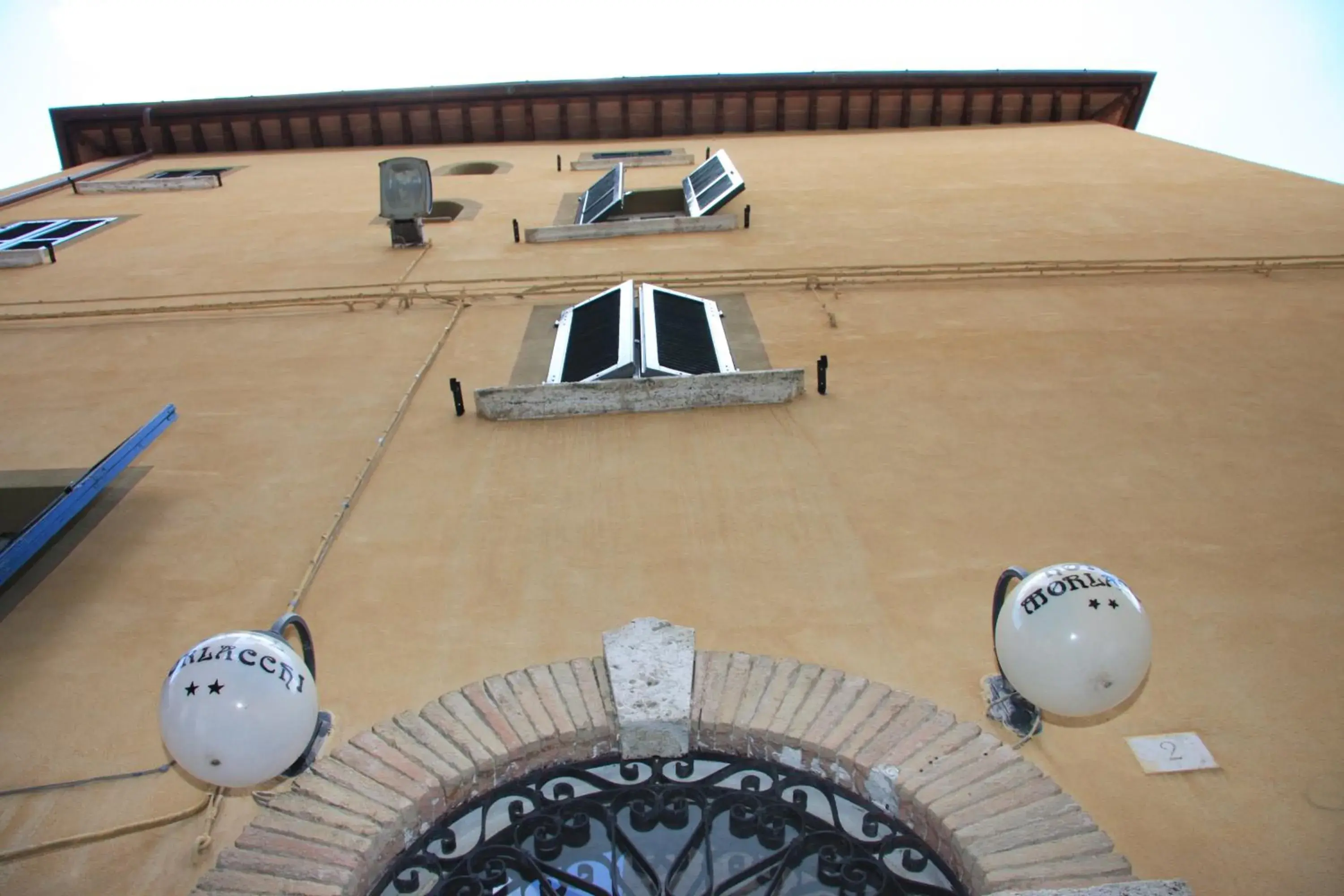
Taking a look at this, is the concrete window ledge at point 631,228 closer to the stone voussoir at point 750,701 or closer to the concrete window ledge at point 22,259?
the concrete window ledge at point 22,259

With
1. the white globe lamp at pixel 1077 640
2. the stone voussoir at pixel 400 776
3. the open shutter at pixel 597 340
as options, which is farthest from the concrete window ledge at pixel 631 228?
the white globe lamp at pixel 1077 640

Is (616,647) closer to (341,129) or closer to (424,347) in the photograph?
(424,347)

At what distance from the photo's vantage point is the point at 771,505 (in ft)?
15.1

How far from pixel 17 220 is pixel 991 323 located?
10.3 metres

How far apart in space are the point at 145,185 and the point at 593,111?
21.5ft

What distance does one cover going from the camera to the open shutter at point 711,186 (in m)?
8.84

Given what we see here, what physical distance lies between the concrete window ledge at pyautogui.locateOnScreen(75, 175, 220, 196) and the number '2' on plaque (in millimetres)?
12230

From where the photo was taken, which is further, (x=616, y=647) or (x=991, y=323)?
(x=991, y=323)

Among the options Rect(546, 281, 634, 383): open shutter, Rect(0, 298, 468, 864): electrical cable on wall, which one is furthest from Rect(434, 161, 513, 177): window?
Rect(0, 298, 468, 864): electrical cable on wall

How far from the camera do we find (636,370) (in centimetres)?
554

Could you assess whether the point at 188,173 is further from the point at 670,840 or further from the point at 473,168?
the point at 670,840

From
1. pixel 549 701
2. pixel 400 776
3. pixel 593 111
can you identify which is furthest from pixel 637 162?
pixel 400 776

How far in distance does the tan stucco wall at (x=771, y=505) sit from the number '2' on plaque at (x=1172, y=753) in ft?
0.15

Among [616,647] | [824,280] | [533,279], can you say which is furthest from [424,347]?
[616,647]
